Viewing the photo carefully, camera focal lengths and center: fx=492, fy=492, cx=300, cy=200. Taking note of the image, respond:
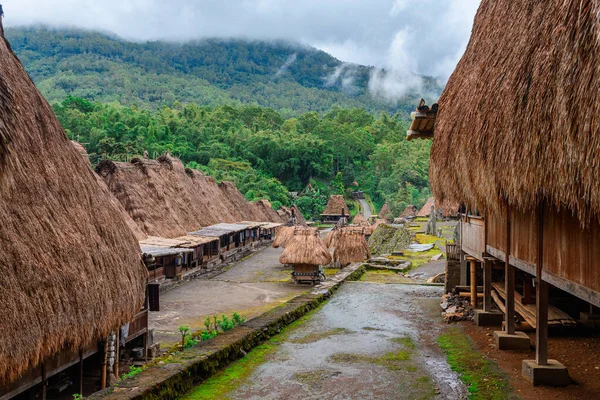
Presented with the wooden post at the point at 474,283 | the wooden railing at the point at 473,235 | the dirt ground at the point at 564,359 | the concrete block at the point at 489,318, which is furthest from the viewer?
the wooden post at the point at 474,283

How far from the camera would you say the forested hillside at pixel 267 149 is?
52.8 metres

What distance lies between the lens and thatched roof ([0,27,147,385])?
19.4 ft

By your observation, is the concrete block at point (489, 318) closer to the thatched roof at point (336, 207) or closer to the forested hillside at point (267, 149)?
the forested hillside at point (267, 149)

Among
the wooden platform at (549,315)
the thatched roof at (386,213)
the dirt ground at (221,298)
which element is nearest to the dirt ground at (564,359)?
the wooden platform at (549,315)

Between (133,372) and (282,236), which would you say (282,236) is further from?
(133,372)

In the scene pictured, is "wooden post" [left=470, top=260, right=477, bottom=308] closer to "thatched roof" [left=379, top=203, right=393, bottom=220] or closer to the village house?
the village house

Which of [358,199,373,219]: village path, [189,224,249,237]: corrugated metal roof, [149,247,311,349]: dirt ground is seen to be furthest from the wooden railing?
[358,199,373,219]: village path

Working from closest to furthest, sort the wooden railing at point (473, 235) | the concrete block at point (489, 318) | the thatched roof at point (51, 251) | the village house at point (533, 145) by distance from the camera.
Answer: the village house at point (533, 145)
the thatched roof at point (51, 251)
the wooden railing at point (473, 235)
the concrete block at point (489, 318)

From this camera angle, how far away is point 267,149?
70188 millimetres

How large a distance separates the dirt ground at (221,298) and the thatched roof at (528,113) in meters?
8.67

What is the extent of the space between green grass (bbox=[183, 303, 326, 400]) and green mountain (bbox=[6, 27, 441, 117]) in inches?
3466

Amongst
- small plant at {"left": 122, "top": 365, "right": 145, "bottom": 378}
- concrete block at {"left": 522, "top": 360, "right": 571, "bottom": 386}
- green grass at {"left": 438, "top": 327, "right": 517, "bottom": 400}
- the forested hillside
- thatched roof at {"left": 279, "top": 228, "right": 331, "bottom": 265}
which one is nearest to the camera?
concrete block at {"left": 522, "top": 360, "right": 571, "bottom": 386}

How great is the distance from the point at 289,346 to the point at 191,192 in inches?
788

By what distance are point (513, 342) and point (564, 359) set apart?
90cm
